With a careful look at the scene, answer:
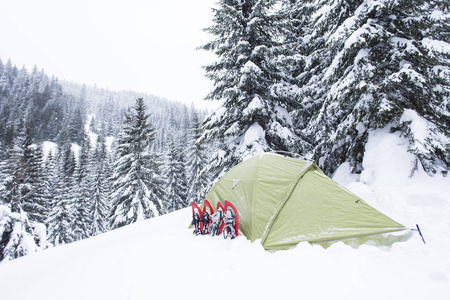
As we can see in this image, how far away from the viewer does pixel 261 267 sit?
322 centimetres

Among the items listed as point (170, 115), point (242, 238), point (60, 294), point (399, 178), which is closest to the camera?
point (60, 294)

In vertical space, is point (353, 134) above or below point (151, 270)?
above

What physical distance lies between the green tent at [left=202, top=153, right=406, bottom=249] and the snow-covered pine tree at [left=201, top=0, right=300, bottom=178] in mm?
4015

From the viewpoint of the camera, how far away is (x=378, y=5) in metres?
5.89

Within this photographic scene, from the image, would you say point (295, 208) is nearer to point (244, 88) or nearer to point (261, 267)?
point (261, 267)

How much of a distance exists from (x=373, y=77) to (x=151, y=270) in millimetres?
7647

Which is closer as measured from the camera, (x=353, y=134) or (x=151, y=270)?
(x=151, y=270)

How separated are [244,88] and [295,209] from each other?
23.1ft

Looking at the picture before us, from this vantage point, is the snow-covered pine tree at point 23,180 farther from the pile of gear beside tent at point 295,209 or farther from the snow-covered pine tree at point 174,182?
the pile of gear beside tent at point 295,209

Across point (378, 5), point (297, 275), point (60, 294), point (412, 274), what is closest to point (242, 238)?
point (297, 275)

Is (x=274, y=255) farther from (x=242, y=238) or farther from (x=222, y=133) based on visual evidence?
(x=222, y=133)

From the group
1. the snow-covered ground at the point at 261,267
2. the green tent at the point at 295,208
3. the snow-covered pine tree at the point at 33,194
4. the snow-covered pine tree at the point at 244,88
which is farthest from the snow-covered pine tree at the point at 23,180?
the green tent at the point at 295,208

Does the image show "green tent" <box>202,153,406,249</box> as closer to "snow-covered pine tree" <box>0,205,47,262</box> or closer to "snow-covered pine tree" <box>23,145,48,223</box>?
"snow-covered pine tree" <box>0,205,47,262</box>

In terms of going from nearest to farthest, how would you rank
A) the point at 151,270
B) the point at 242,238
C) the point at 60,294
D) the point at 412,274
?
1. the point at 412,274
2. the point at 60,294
3. the point at 151,270
4. the point at 242,238
